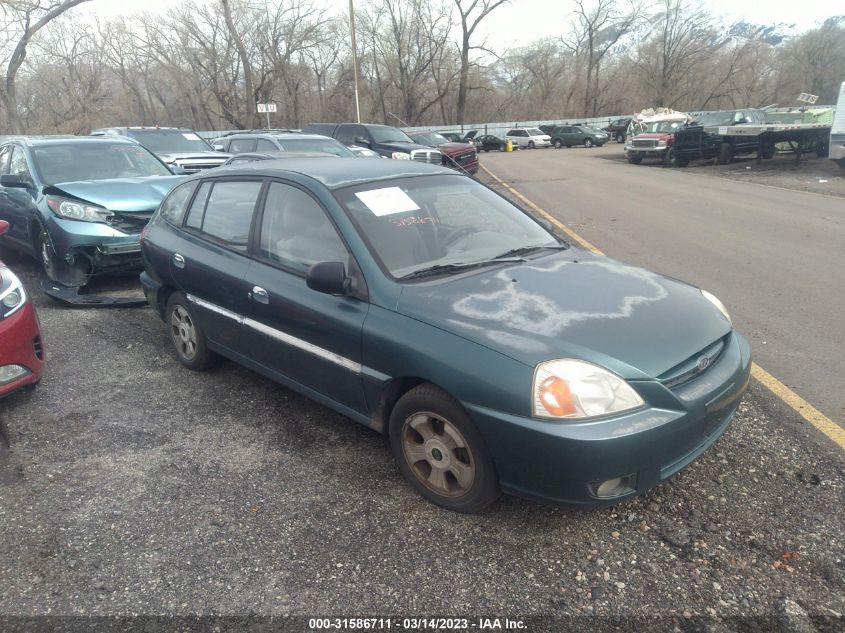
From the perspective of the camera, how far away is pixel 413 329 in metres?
2.80

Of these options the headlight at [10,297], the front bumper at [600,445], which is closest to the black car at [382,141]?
the headlight at [10,297]

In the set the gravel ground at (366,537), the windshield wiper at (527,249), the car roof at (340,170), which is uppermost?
the car roof at (340,170)

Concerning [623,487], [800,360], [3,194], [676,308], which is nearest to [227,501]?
[623,487]

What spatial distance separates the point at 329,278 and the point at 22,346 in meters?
2.34

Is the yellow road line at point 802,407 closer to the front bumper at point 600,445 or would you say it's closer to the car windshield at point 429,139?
the front bumper at point 600,445

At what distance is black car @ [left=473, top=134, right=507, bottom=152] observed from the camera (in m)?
40.8

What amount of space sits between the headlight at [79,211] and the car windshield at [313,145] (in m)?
6.00

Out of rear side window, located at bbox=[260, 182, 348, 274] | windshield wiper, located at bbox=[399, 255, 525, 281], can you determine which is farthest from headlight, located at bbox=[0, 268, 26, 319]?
windshield wiper, located at bbox=[399, 255, 525, 281]

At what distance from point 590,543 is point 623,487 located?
1.06ft

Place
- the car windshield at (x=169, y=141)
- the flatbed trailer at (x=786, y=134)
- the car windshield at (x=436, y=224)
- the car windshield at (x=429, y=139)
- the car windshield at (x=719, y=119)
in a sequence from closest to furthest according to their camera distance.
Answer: the car windshield at (x=436, y=224)
the car windshield at (x=169, y=141)
the flatbed trailer at (x=786, y=134)
the car windshield at (x=719, y=119)
the car windshield at (x=429, y=139)

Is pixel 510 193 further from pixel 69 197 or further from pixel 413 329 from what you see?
pixel 413 329

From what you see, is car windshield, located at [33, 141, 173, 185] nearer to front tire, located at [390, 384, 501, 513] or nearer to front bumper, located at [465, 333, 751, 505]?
front tire, located at [390, 384, 501, 513]

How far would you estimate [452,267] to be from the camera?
10.6 ft

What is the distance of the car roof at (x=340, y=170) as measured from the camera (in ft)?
11.7
